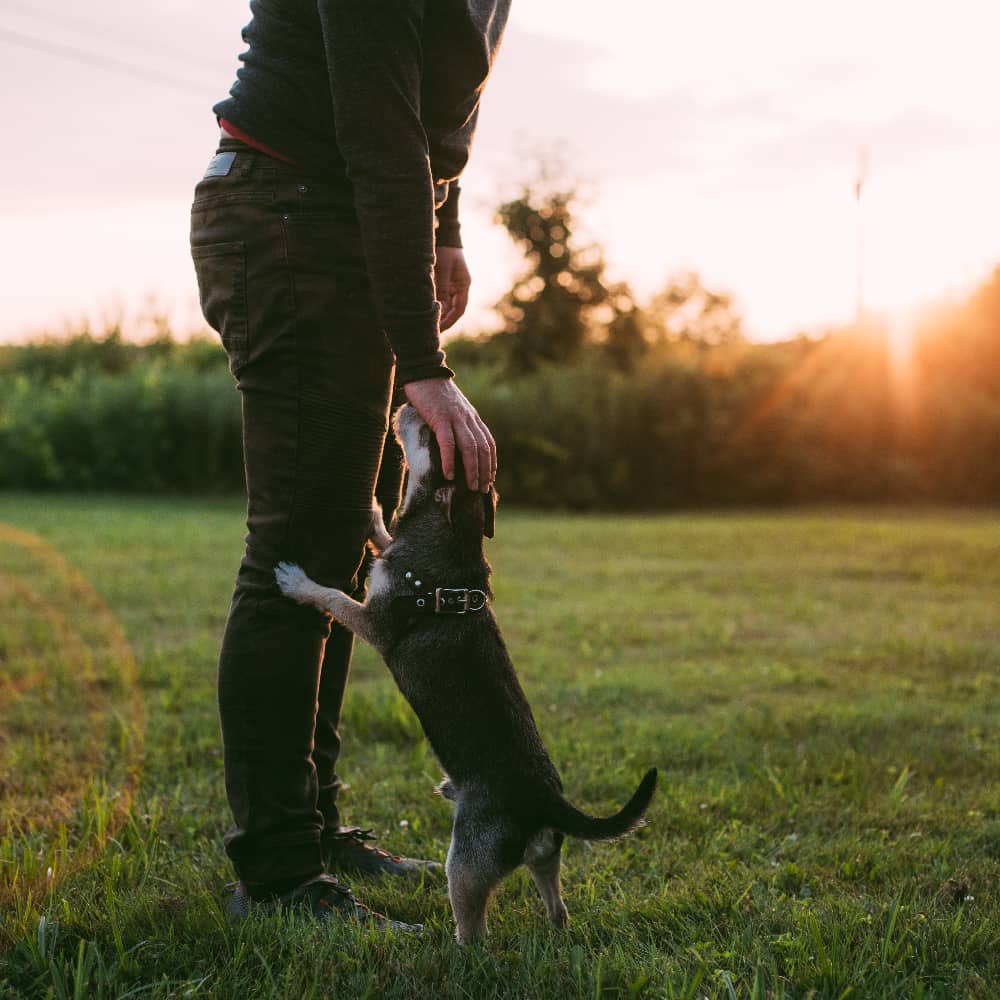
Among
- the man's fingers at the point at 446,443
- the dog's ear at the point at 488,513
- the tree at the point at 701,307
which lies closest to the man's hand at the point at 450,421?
the man's fingers at the point at 446,443

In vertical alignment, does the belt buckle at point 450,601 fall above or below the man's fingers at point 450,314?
below

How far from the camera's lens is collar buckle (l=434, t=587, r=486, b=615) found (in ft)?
9.30

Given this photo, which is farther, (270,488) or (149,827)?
(149,827)

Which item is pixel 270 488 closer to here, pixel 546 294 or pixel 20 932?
pixel 20 932

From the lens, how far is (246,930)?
2.65 metres

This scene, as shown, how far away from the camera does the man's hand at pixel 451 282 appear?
11.3ft

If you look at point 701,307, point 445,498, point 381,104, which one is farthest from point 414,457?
point 701,307

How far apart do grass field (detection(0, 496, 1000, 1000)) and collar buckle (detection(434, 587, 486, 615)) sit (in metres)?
0.80

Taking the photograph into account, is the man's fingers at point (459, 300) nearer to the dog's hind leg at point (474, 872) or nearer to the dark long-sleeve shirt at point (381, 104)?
the dark long-sleeve shirt at point (381, 104)

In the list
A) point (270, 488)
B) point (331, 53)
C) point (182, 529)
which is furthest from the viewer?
point (182, 529)

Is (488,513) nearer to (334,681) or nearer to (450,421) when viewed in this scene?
(450,421)

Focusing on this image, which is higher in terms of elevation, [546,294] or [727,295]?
[727,295]

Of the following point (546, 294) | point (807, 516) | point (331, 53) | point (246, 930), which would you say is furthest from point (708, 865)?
point (546, 294)

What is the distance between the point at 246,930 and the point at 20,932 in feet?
1.72
